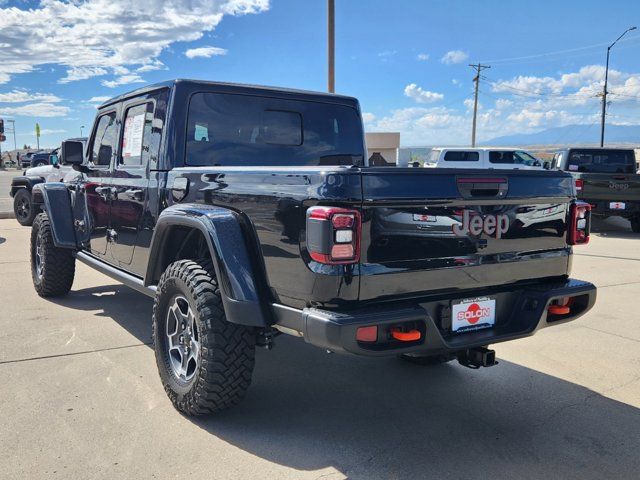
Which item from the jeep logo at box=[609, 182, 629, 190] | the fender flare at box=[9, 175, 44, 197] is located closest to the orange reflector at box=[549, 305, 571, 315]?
the jeep logo at box=[609, 182, 629, 190]

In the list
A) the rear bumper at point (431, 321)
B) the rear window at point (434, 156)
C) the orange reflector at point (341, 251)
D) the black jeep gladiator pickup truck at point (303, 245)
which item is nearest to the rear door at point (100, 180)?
the black jeep gladiator pickup truck at point (303, 245)

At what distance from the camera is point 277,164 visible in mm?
4297

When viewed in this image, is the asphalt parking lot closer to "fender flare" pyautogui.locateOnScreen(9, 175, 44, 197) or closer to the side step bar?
the side step bar

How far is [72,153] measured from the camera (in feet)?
16.8

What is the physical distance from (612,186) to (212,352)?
11.4m

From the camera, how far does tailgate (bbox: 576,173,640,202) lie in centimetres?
1202

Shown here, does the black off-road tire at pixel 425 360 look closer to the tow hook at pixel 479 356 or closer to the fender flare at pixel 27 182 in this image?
the tow hook at pixel 479 356

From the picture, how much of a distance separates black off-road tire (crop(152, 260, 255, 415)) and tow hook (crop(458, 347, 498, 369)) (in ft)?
4.09

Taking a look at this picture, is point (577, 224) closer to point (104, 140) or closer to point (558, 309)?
point (558, 309)

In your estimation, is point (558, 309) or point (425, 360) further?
point (425, 360)

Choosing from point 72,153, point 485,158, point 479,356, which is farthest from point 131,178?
point 485,158

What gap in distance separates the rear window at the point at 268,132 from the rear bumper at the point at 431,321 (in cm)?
159

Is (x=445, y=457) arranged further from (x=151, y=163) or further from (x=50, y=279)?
(x=50, y=279)

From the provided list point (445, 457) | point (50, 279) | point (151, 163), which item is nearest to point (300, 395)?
point (445, 457)
